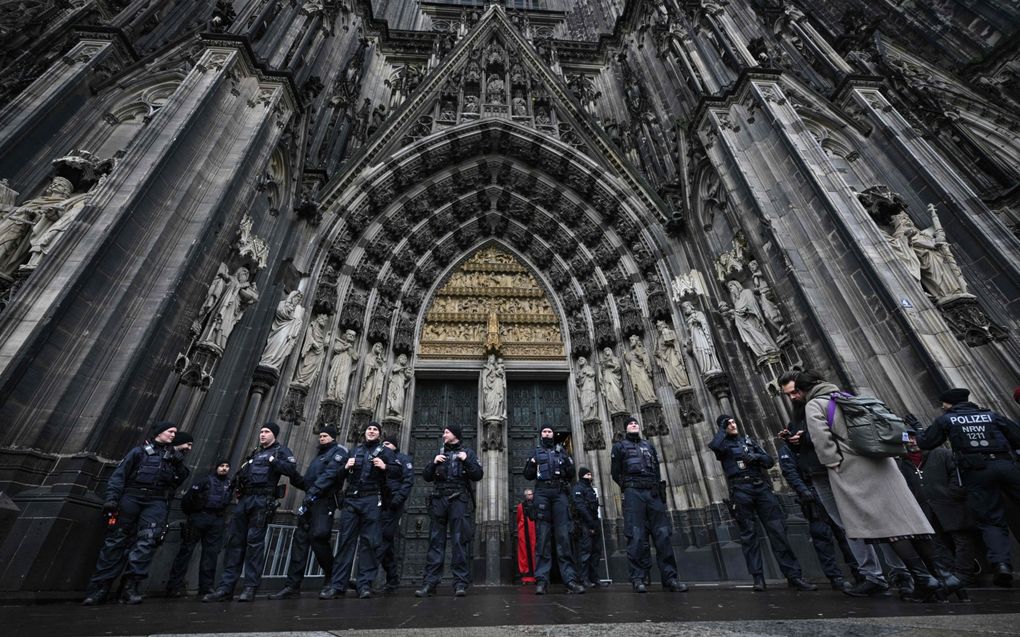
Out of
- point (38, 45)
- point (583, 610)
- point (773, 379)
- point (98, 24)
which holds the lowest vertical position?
point (583, 610)

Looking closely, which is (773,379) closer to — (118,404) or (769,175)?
(769,175)

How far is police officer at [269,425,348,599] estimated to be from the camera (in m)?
4.14

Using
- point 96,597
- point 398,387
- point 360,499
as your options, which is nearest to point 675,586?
point 360,499

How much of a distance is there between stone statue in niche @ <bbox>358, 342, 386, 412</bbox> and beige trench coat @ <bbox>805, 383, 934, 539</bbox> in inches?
289

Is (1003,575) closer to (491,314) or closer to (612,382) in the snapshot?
(612,382)

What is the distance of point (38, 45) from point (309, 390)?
758 cm

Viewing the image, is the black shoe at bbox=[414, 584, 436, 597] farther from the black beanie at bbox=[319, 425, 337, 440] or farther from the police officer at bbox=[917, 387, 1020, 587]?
the police officer at bbox=[917, 387, 1020, 587]

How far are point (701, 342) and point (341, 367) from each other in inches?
266

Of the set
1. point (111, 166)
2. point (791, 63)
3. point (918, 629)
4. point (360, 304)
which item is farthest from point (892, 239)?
point (111, 166)

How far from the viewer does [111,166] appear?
21.1 ft

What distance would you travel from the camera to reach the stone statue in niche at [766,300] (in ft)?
22.1

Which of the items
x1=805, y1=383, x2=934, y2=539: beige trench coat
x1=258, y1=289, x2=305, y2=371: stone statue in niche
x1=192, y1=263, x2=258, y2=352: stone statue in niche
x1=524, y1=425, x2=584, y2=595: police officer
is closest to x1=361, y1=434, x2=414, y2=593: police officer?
x1=524, y1=425, x2=584, y2=595: police officer

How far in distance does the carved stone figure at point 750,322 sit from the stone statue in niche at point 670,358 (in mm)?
1309

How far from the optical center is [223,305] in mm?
6328
